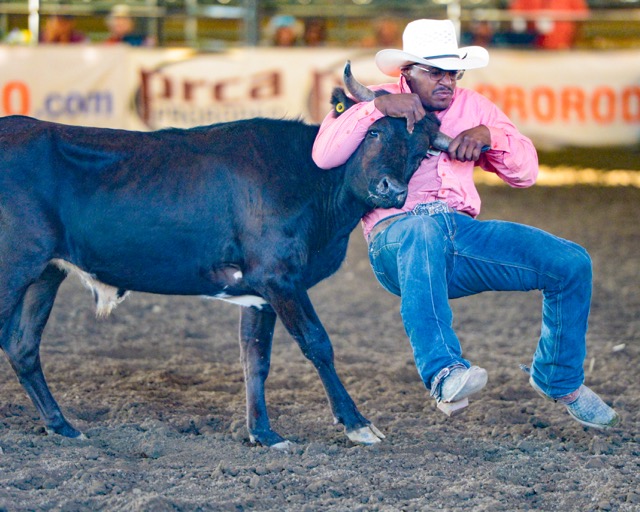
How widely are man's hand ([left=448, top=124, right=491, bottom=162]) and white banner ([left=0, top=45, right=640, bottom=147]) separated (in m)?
7.96

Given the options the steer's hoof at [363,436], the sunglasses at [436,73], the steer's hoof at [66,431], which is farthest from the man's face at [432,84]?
the steer's hoof at [66,431]

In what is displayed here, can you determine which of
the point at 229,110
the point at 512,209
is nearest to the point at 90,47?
the point at 229,110

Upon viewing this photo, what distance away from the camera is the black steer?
4.15m

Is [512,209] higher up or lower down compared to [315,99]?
lower down

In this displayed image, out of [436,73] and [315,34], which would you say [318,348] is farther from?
[315,34]

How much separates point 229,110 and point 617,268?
555cm

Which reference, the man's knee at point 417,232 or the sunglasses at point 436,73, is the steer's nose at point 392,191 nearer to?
the man's knee at point 417,232

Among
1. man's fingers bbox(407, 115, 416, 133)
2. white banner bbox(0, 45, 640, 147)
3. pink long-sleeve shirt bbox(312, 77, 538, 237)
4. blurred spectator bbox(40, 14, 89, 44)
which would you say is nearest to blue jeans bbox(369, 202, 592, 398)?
pink long-sleeve shirt bbox(312, 77, 538, 237)

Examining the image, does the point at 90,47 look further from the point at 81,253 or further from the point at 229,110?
the point at 81,253

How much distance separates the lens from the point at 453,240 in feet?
13.8

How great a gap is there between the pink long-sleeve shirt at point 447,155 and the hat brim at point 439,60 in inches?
3.5

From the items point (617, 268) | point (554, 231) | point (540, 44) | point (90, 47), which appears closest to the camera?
point (617, 268)

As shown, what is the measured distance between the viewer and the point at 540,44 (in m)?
13.6

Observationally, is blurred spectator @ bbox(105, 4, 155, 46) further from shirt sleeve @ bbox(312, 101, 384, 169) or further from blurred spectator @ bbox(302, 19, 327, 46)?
shirt sleeve @ bbox(312, 101, 384, 169)
